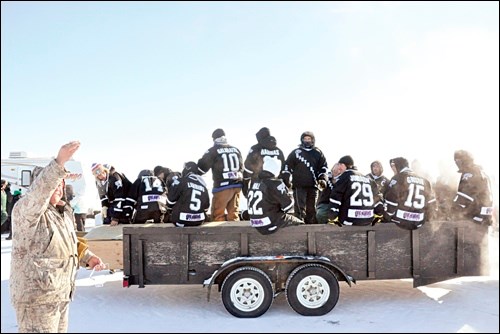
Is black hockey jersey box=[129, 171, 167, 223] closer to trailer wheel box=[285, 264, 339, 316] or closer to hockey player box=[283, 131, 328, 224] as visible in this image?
hockey player box=[283, 131, 328, 224]

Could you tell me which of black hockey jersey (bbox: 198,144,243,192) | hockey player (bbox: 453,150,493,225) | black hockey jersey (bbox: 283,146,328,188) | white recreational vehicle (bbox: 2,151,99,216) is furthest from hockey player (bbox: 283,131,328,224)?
white recreational vehicle (bbox: 2,151,99,216)

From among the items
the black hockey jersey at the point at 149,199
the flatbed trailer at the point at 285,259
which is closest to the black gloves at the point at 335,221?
the flatbed trailer at the point at 285,259

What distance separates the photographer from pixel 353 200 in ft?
21.1

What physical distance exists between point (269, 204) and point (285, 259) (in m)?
0.81

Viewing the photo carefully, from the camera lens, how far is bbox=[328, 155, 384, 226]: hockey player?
6.44 m

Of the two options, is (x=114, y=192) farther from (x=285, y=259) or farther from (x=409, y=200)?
(x=409, y=200)

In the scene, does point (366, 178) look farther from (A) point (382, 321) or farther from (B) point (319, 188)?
(A) point (382, 321)

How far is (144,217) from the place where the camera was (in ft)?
25.7

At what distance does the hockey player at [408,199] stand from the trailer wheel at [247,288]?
85.9 inches

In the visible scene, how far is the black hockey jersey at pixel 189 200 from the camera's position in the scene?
652 cm

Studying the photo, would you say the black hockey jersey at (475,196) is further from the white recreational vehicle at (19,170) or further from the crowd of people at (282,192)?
the white recreational vehicle at (19,170)

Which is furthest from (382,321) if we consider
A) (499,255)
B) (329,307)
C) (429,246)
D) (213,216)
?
(213,216)

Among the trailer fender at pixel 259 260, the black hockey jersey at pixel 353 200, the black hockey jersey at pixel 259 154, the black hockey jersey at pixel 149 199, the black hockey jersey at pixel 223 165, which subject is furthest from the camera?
the black hockey jersey at pixel 149 199

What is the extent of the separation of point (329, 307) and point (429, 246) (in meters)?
1.80
